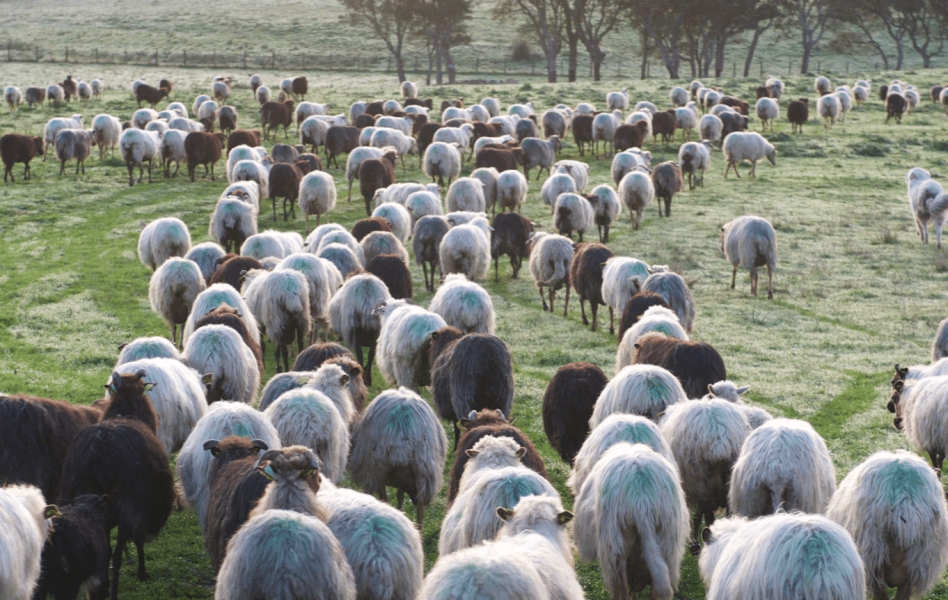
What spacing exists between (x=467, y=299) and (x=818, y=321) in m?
7.69

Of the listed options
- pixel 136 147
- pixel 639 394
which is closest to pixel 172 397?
pixel 639 394

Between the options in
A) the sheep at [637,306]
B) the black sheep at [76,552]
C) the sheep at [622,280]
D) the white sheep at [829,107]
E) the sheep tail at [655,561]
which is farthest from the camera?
the white sheep at [829,107]

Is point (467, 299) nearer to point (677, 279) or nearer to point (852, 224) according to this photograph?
point (677, 279)

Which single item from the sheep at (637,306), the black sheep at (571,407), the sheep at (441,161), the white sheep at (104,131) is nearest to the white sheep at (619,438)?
the black sheep at (571,407)

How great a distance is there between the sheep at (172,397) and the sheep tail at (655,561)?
5.15 meters

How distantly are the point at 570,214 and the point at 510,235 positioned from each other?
227cm

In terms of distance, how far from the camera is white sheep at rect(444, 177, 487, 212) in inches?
907

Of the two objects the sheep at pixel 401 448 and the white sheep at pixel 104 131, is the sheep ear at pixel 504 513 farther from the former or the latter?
the white sheep at pixel 104 131

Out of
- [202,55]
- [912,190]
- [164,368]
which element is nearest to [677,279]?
[164,368]

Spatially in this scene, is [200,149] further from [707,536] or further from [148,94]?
[707,536]

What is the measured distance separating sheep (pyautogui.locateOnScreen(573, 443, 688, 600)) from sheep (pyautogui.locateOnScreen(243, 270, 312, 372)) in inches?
278

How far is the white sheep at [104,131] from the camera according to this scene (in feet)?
107

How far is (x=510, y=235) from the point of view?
66.3 feet

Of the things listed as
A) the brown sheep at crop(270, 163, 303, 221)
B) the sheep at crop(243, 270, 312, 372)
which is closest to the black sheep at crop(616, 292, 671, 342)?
the sheep at crop(243, 270, 312, 372)
